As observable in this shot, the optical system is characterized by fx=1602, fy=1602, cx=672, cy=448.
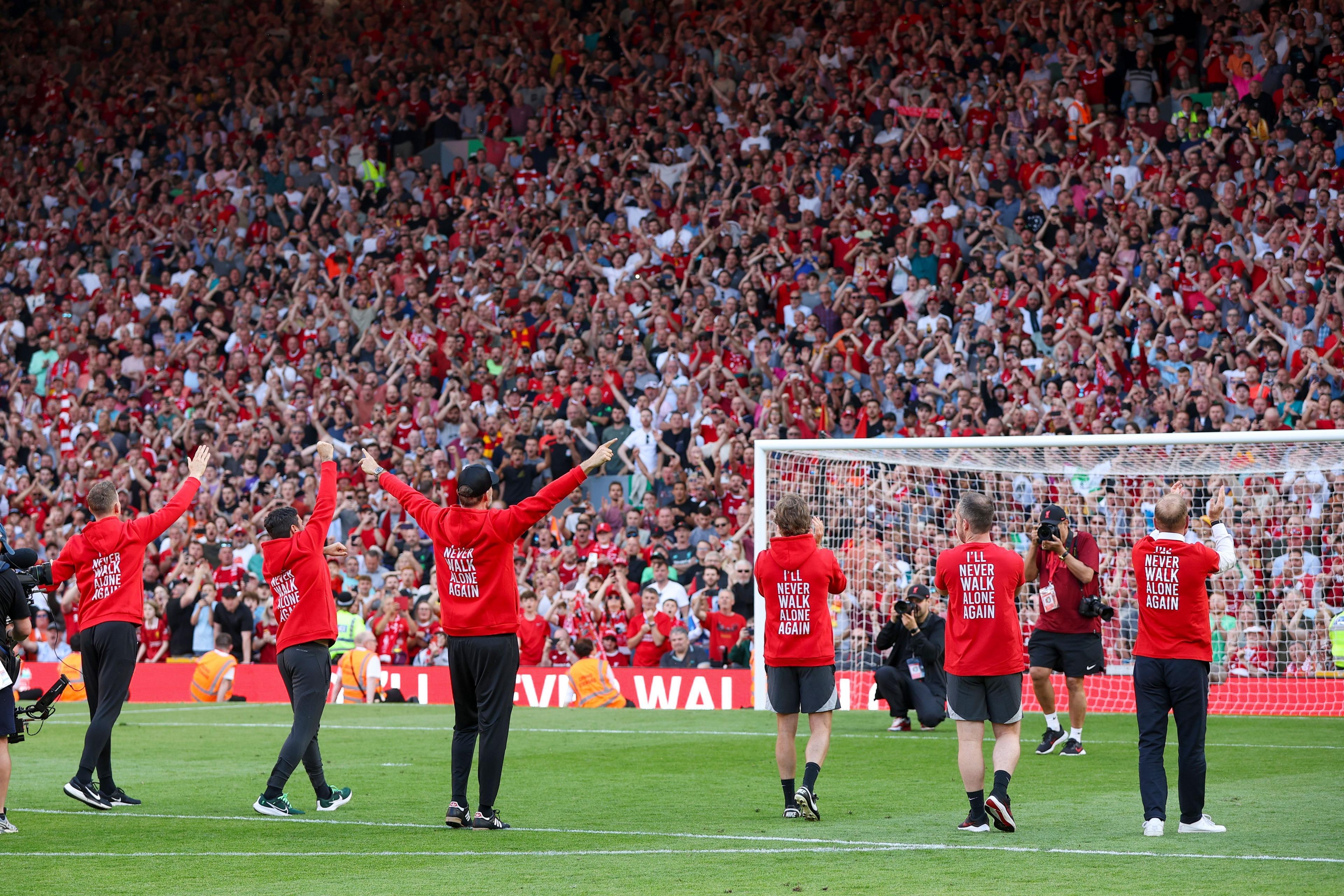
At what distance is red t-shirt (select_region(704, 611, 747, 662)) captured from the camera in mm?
19672

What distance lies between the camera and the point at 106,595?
10789 mm

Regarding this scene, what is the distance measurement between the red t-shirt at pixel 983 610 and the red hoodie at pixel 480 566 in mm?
2282

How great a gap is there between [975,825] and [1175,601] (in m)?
1.74

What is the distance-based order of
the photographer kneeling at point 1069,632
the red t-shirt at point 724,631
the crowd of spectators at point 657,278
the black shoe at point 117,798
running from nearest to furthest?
1. the black shoe at point 117,798
2. the photographer kneeling at point 1069,632
3. the red t-shirt at point 724,631
4. the crowd of spectators at point 657,278

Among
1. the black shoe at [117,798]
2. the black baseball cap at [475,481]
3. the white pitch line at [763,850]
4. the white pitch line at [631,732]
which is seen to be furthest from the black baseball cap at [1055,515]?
the black shoe at [117,798]

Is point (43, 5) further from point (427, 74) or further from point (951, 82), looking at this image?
point (951, 82)

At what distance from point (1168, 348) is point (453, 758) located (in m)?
13.2

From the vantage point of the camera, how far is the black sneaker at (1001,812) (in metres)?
9.04

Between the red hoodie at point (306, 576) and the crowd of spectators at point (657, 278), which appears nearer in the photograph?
the red hoodie at point (306, 576)

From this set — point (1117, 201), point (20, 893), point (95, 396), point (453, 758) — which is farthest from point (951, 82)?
point (20, 893)

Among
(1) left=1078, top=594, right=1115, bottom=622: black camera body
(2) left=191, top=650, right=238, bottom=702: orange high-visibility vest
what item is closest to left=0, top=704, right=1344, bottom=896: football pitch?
(1) left=1078, top=594, right=1115, bottom=622: black camera body

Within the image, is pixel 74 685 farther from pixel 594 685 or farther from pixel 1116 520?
pixel 1116 520

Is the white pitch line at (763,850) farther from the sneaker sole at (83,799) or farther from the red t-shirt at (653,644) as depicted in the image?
the red t-shirt at (653,644)

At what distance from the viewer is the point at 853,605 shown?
18984 millimetres
